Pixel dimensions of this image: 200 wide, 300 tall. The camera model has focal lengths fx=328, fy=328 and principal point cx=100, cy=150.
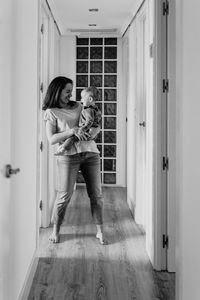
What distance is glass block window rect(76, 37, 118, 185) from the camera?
551 cm

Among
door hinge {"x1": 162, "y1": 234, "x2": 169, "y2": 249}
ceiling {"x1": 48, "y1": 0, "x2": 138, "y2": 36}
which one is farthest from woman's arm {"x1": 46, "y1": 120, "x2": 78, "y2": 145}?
ceiling {"x1": 48, "y1": 0, "x2": 138, "y2": 36}

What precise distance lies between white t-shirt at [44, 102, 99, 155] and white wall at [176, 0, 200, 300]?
53.0 inches

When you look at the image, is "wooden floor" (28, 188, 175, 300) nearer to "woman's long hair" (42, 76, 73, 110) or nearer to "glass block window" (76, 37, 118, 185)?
"woman's long hair" (42, 76, 73, 110)

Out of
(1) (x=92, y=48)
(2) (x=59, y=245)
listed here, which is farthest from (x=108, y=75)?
(2) (x=59, y=245)

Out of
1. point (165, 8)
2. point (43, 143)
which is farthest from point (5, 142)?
point (43, 143)

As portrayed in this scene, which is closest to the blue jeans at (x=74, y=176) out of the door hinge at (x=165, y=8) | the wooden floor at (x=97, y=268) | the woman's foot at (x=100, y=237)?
the woman's foot at (x=100, y=237)

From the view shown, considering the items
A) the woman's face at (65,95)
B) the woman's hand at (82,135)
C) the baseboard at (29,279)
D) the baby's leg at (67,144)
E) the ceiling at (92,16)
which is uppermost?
the ceiling at (92,16)

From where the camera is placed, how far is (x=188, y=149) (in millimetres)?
1589

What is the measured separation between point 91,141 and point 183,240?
155 centimetres

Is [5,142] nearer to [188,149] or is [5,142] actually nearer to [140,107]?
[188,149]

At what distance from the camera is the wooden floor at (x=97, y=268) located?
86.8 inches

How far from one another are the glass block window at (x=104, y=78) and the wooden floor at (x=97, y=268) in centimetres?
193

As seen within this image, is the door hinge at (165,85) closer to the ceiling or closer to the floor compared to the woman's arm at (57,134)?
closer to the ceiling

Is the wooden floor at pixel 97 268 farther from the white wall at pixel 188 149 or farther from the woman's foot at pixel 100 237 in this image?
the white wall at pixel 188 149
